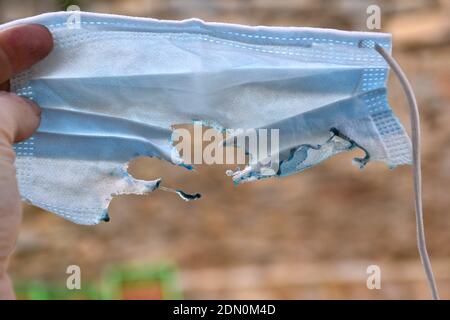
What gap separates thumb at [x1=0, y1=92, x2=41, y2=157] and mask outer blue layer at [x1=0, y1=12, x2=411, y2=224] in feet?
0.21

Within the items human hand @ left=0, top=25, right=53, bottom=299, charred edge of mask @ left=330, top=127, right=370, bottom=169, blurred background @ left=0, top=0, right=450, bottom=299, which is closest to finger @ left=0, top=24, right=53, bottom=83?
human hand @ left=0, top=25, right=53, bottom=299

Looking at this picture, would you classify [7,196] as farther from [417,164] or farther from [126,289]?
[126,289]

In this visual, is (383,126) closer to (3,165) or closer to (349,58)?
(349,58)

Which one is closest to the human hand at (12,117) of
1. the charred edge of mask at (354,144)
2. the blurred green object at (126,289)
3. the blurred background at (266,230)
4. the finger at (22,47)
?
the finger at (22,47)

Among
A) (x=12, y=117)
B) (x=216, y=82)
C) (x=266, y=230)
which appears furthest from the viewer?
(x=266, y=230)

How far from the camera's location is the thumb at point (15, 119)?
1.08 meters

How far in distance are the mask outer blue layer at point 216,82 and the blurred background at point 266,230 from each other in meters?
3.71

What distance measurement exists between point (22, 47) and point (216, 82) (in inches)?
10.5

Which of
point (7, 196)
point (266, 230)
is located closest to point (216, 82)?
point (7, 196)

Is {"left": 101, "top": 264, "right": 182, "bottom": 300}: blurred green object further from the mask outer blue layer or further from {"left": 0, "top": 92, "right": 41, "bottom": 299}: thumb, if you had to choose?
{"left": 0, "top": 92, "right": 41, "bottom": 299}: thumb

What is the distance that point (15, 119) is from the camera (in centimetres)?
115

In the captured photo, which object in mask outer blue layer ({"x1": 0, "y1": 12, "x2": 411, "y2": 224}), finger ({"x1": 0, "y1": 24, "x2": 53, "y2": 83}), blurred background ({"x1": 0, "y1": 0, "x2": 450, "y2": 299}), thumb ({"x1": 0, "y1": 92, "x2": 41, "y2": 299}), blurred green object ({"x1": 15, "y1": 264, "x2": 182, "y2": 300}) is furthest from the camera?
blurred background ({"x1": 0, "y1": 0, "x2": 450, "y2": 299})

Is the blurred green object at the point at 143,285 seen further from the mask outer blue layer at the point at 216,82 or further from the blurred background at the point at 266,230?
the mask outer blue layer at the point at 216,82

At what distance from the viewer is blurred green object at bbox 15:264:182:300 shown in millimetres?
4516
